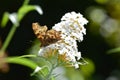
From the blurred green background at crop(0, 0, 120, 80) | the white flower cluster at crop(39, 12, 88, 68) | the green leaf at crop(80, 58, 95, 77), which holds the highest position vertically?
the blurred green background at crop(0, 0, 120, 80)

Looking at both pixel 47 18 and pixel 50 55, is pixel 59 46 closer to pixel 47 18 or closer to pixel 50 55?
pixel 50 55

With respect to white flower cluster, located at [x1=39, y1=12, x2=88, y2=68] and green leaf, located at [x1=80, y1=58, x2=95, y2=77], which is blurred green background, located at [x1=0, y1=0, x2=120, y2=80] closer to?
green leaf, located at [x1=80, y1=58, x2=95, y2=77]

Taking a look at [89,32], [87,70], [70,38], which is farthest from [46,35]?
[89,32]

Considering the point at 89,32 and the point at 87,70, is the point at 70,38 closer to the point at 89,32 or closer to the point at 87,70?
the point at 87,70

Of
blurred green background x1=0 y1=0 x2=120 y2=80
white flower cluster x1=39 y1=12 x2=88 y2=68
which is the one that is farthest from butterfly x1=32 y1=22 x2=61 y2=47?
blurred green background x1=0 y1=0 x2=120 y2=80

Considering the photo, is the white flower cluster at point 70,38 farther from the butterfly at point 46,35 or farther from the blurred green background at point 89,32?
the blurred green background at point 89,32

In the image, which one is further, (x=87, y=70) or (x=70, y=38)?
(x=87, y=70)

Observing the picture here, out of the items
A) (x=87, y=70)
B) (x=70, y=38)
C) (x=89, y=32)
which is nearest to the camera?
(x=70, y=38)
